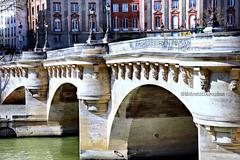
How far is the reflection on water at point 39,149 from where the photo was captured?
38656 mm

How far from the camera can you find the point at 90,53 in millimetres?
33062

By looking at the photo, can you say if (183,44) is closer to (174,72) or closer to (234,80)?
(174,72)

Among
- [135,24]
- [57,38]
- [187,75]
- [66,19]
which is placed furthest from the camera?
[135,24]

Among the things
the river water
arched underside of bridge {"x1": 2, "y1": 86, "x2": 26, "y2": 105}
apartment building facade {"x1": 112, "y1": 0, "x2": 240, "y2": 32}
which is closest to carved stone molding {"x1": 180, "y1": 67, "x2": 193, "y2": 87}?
the river water

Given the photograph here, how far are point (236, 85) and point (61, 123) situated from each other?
29.7m

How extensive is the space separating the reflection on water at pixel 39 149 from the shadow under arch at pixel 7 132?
3.16 ft

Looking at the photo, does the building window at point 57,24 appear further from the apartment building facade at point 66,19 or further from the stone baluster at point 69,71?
the stone baluster at point 69,71

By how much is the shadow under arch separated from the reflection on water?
3.16ft

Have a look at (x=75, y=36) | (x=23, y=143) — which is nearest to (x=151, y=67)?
(x=23, y=143)

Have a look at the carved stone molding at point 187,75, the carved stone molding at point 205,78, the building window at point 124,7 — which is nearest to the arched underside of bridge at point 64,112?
the carved stone molding at point 187,75

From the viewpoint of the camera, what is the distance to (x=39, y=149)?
41.4 meters

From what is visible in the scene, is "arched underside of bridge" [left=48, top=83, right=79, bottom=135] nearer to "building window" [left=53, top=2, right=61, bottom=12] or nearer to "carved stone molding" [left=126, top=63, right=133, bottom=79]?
"carved stone molding" [left=126, top=63, right=133, bottom=79]

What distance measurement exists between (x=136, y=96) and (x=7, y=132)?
63.3ft

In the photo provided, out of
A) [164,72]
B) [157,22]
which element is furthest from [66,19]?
[164,72]
